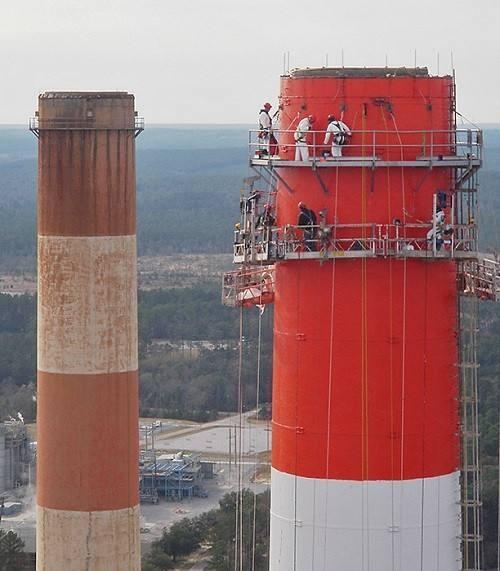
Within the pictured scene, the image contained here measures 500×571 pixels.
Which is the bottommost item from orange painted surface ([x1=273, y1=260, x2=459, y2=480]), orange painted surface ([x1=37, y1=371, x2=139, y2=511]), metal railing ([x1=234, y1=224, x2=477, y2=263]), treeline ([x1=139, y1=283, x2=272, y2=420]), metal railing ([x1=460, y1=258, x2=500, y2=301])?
treeline ([x1=139, y1=283, x2=272, y2=420])

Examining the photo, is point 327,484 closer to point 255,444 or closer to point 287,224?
point 287,224

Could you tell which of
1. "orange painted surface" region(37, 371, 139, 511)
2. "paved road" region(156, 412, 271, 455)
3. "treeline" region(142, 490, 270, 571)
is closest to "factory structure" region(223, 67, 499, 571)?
"orange painted surface" region(37, 371, 139, 511)

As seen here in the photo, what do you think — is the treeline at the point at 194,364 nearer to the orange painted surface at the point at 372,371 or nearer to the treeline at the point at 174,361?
the treeline at the point at 174,361

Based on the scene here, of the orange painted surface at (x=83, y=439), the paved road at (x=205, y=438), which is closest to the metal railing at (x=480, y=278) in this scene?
the orange painted surface at (x=83, y=439)

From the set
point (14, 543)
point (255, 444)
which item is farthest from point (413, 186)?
point (255, 444)

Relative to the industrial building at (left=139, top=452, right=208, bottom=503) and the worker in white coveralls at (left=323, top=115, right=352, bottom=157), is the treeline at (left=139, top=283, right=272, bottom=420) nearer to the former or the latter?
the industrial building at (left=139, top=452, right=208, bottom=503)

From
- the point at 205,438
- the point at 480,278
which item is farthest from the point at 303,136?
the point at 205,438
